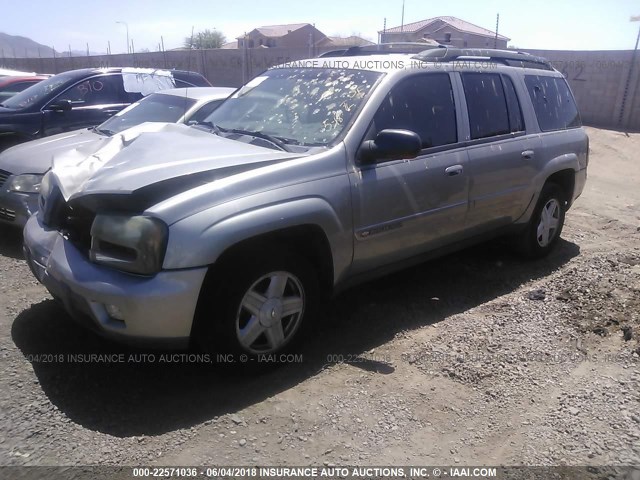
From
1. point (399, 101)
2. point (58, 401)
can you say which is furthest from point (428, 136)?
point (58, 401)

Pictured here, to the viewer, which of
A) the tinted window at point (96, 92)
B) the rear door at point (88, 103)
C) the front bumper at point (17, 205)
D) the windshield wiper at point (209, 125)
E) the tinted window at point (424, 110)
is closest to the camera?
the tinted window at point (424, 110)

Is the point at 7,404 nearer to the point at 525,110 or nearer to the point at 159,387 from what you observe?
the point at 159,387

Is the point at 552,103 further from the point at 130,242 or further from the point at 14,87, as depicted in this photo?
the point at 14,87

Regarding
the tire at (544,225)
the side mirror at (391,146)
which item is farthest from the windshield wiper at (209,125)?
the tire at (544,225)

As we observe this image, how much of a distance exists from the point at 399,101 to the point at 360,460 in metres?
2.35

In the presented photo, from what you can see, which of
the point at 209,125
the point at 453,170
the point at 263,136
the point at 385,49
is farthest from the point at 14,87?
the point at 453,170

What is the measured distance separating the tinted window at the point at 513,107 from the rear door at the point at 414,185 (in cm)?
80

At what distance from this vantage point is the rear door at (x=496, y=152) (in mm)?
4254

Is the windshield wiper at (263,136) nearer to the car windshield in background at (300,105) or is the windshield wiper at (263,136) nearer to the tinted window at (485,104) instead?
the car windshield in background at (300,105)

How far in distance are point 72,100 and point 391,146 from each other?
5.40 m

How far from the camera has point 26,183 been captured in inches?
191

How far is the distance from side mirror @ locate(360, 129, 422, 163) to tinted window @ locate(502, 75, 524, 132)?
169 cm

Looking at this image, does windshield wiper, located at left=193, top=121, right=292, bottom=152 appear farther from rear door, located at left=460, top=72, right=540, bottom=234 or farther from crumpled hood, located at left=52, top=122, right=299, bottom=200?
rear door, located at left=460, top=72, right=540, bottom=234

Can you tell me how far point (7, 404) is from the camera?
2.81 m
